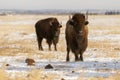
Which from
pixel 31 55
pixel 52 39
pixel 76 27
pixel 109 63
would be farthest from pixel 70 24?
pixel 52 39

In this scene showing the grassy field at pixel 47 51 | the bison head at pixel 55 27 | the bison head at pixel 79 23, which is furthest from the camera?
the bison head at pixel 55 27

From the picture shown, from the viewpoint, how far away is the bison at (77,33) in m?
16.4

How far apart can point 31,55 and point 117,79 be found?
10.5 metres

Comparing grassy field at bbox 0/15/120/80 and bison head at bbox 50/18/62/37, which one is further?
bison head at bbox 50/18/62/37

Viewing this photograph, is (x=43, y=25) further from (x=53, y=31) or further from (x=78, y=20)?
(x=78, y=20)

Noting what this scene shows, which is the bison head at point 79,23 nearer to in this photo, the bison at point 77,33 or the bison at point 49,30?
the bison at point 77,33

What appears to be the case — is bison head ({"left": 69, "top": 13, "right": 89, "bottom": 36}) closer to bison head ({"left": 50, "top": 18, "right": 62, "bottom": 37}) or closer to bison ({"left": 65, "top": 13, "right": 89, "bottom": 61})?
bison ({"left": 65, "top": 13, "right": 89, "bottom": 61})

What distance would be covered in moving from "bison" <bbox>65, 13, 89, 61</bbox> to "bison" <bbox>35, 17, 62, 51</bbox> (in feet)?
24.4

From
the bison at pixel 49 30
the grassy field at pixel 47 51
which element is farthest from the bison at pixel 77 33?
the bison at pixel 49 30

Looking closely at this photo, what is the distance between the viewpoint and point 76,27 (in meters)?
16.5

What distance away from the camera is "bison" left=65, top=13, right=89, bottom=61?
16375 mm

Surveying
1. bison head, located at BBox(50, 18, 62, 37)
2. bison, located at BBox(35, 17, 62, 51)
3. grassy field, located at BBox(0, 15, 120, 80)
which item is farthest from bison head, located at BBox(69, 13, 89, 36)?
bison head, located at BBox(50, 18, 62, 37)

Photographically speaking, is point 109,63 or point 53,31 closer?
point 109,63

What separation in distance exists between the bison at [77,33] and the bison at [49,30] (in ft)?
24.4
